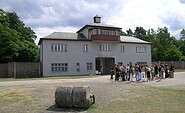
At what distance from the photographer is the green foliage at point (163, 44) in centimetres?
7188

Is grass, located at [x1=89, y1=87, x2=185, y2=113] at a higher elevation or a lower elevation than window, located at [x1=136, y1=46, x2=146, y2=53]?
lower

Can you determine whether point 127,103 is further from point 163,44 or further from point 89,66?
point 163,44

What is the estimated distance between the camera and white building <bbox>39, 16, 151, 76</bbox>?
1772 inches

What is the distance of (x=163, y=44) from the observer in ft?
323

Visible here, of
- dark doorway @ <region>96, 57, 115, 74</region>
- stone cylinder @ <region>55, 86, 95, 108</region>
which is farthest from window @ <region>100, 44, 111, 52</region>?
stone cylinder @ <region>55, 86, 95, 108</region>

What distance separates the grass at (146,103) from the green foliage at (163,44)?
193 ft

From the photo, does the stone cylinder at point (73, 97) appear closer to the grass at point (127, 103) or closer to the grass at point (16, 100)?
the grass at point (127, 103)

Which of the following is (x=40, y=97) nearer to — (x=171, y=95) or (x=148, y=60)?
(x=171, y=95)

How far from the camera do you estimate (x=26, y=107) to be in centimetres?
1278

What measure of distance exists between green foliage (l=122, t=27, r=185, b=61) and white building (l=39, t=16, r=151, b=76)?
19544mm

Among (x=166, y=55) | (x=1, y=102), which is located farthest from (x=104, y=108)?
(x=166, y=55)

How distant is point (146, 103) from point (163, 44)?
89129 mm

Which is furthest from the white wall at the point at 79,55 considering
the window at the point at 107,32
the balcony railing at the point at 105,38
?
the window at the point at 107,32

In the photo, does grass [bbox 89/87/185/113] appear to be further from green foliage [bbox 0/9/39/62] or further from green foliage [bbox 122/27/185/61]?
green foliage [bbox 122/27/185/61]
